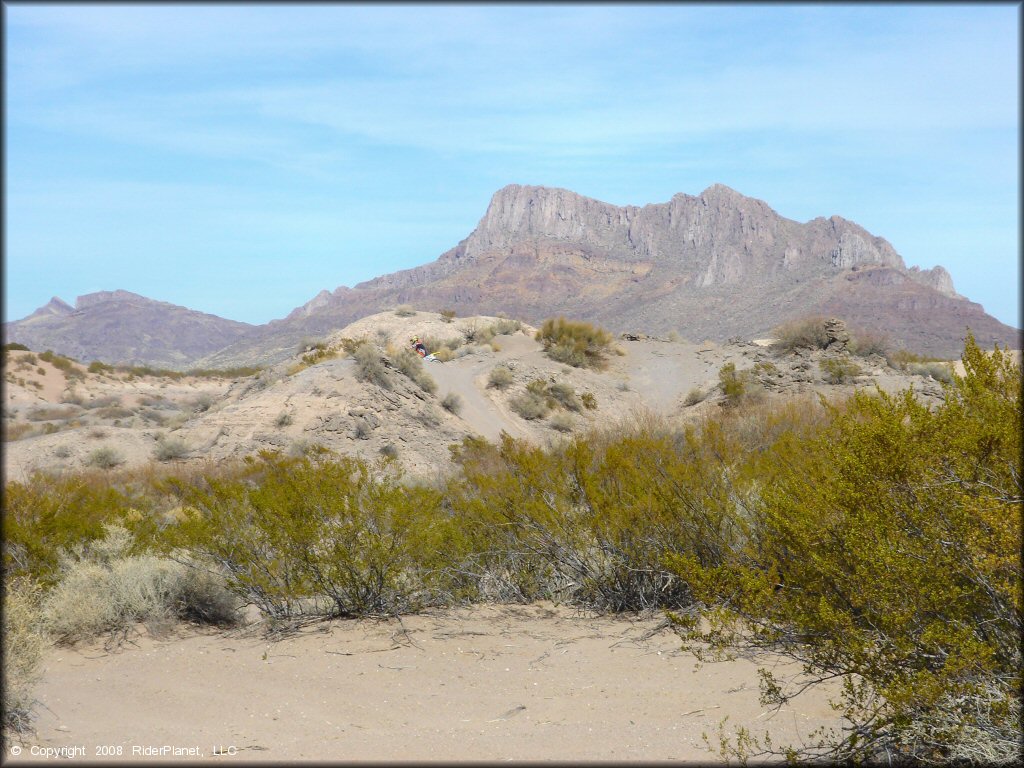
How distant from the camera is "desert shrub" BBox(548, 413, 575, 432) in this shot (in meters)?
31.8

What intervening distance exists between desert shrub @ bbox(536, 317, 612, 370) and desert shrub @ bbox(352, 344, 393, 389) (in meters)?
12.9

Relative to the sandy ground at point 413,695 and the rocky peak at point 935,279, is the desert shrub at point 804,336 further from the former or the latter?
the rocky peak at point 935,279

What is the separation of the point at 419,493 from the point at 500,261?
552 feet

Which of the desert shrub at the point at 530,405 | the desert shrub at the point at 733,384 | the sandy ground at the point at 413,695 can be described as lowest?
the sandy ground at the point at 413,695

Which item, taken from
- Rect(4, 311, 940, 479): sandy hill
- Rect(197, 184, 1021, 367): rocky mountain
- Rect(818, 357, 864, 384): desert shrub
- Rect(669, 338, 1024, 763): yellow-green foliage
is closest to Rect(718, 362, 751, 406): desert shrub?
Rect(4, 311, 940, 479): sandy hill

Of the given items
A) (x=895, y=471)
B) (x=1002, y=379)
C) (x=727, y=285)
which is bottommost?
(x=895, y=471)

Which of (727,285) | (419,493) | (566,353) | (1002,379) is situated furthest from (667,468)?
(727,285)

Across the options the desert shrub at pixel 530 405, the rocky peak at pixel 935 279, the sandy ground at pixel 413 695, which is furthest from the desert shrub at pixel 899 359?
the rocky peak at pixel 935 279

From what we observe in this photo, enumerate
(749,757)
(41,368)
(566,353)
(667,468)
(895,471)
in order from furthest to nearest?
(41,368) < (566,353) < (667,468) < (749,757) < (895,471)

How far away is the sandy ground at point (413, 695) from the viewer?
5.45 metres

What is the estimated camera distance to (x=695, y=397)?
3341cm

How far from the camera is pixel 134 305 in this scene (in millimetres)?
186375

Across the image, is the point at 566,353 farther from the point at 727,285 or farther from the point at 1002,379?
the point at 727,285

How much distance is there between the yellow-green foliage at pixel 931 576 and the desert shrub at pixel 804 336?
115 ft
